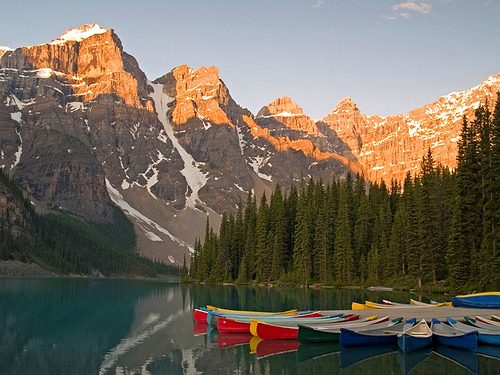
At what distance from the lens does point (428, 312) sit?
3862 centimetres

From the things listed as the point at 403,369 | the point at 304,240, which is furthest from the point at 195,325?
the point at 304,240

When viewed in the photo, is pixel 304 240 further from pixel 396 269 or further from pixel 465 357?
pixel 465 357

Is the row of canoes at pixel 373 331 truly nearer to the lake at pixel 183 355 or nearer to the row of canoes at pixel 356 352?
the row of canoes at pixel 356 352

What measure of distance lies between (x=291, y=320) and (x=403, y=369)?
34.4ft

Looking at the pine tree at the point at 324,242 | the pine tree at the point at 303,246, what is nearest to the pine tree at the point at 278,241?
the pine tree at the point at 303,246

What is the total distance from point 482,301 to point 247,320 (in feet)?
61.0

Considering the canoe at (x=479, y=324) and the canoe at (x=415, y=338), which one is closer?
the canoe at (x=415, y=338)

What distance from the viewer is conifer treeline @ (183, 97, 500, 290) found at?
5822 centimetres

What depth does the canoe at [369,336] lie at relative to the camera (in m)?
29.8

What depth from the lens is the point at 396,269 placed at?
85.2 metres

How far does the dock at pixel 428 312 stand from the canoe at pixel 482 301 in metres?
0.62

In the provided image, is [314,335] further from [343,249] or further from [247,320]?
[343,249]

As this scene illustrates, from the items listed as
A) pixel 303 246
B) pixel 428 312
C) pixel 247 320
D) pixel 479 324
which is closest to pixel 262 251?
pixel 303 246

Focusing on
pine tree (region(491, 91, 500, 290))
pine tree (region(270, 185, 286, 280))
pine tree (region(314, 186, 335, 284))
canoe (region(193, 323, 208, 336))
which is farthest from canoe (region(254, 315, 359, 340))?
pine tree (region(270, 185, 286, 280))
